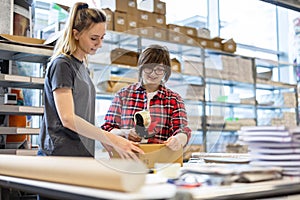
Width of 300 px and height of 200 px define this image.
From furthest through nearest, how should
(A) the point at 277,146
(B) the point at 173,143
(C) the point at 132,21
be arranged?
1. (C) the point at 132,21
2. (B) the point at 173,143
3. (A) the point at 277,146

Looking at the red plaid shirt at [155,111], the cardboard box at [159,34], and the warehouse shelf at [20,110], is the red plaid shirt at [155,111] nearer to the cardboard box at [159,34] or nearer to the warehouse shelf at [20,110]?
the cardboard box at [159,34]

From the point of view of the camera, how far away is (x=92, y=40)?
1557 millimetres

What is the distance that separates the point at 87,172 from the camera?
90 cm

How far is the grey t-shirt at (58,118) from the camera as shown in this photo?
1.49 metres

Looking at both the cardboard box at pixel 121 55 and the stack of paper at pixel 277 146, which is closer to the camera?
the stack of paper at pixel 277 146

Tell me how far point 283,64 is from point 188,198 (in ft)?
18.9

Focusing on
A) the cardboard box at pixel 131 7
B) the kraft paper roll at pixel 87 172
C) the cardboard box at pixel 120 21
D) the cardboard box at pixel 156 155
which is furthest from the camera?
the cardboard box at pixel 131 7

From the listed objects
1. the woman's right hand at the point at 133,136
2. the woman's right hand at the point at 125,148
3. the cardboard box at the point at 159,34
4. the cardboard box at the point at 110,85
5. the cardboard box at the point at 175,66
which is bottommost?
the woman's right hand at the point at 125,148

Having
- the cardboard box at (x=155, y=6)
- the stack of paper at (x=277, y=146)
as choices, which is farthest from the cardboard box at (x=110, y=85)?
the cardboard box at (x=155, y=6)

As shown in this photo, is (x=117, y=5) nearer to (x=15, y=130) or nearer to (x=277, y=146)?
(x=15, y=130)

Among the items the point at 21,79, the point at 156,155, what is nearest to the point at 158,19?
the point at 21,79

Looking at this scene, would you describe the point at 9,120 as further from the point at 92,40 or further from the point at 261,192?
the point at 261,192

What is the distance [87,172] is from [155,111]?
0.68m

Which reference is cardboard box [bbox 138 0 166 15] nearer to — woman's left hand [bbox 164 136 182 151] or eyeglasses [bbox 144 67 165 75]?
eyeglasses [bbox 144 67 165 75]
